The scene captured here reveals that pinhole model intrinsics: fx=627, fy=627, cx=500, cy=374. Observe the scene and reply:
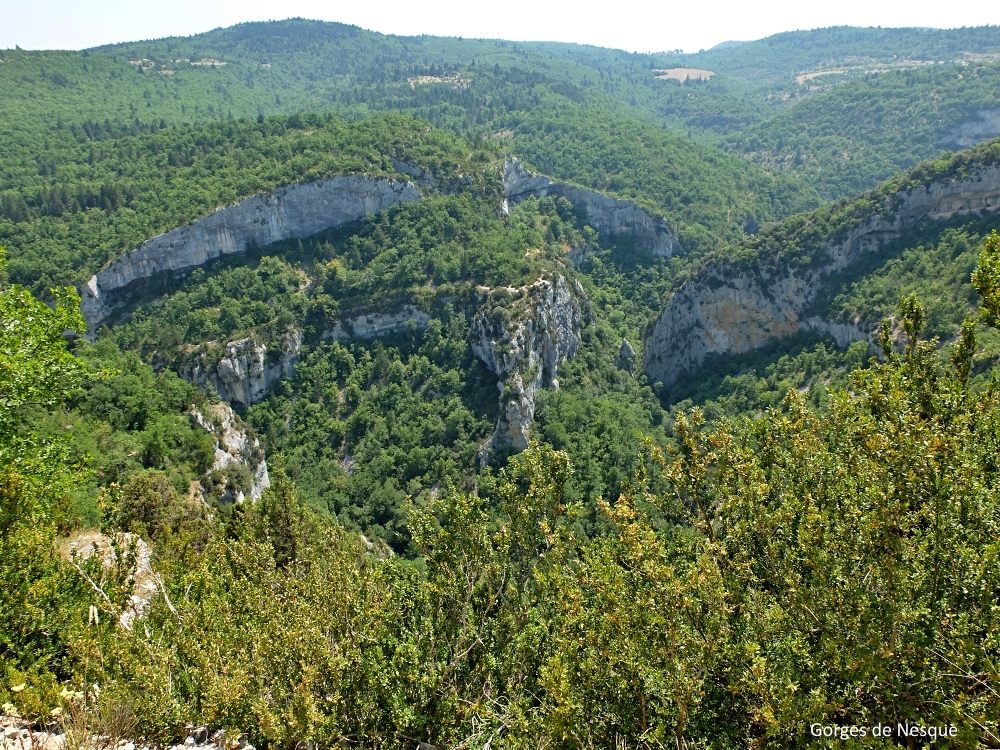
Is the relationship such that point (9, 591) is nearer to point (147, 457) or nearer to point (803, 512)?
point (803, 512)

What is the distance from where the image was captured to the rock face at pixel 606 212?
365ft

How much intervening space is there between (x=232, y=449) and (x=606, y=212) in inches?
3286

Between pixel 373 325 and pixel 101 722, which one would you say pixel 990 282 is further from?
pixel 373 325

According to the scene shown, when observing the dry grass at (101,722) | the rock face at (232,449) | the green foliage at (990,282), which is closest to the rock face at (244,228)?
the rock face at (232,449)

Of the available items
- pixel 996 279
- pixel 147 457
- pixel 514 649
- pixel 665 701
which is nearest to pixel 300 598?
pixel 514 649

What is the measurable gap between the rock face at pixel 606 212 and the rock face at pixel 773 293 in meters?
30.9

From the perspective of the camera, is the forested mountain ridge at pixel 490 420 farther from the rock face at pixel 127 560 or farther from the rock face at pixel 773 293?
the rock face at pixel 773 293

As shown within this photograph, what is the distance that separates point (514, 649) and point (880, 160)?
169 metres

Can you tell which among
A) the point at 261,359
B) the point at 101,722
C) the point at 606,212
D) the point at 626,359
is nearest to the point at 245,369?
the point at 261,359

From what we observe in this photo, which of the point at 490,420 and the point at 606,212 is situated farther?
the point at 606,212

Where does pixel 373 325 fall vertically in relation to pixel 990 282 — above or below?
below

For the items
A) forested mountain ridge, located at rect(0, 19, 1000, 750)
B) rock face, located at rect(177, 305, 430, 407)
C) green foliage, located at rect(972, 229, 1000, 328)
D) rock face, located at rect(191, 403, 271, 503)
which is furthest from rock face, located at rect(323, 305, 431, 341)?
green foliage, located at rect(972, 229, 1000, 328)

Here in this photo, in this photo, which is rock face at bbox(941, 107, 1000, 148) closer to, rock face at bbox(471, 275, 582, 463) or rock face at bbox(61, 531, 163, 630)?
rock face at bbox(471, 275, 582, 463)

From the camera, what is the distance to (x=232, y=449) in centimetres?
4934
